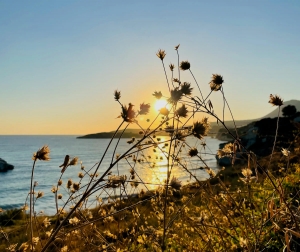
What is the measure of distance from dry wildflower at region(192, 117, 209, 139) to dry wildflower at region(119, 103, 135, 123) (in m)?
0.41

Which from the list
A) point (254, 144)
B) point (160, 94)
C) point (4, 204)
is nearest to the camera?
point (160, 94)

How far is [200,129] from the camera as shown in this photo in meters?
1.71

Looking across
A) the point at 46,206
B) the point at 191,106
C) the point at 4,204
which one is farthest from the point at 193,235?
the point at 4,204

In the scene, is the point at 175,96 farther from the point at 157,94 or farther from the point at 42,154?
the point at 42,154

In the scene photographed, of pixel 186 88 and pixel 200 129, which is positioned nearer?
pixel 200 129

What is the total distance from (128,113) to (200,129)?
1.46 feet

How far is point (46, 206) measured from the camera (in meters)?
18.0

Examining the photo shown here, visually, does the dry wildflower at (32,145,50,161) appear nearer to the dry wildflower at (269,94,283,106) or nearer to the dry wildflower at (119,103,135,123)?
the dry wildflower at (119,103,135,123)

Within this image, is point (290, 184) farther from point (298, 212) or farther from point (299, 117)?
point (299, 117)

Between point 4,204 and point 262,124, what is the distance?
17957mm

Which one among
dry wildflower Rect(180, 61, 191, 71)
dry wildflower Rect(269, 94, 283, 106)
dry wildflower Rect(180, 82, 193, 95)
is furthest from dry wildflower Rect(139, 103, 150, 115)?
dry wildflower Rect(180, 61, 191, 71)

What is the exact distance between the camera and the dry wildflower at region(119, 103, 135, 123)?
139 centimetres

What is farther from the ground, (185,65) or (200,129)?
(185,65)

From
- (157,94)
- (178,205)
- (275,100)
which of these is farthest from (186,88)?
(178,205)
